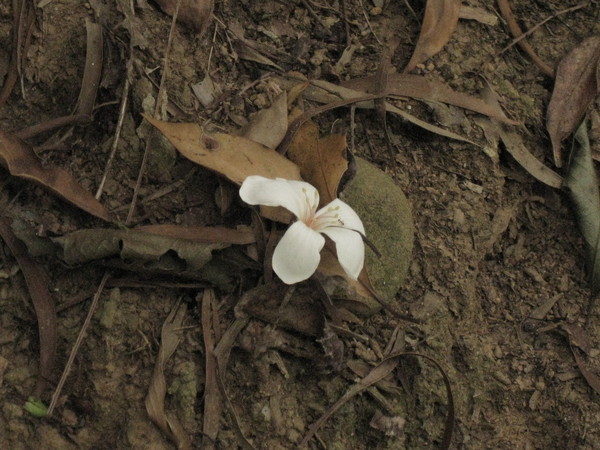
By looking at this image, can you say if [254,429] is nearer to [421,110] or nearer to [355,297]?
[355,297]

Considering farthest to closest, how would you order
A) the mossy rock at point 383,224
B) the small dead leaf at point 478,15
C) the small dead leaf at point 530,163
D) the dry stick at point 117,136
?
1. the small dead leaf at point 478,15
2. the small dead leaf at point 530,163
3. the mossy rock at point 383,224
4. the dry stick at point 117,136

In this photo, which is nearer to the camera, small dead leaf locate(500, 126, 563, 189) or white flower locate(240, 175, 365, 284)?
white flower locate(240, 175, 365, 284)

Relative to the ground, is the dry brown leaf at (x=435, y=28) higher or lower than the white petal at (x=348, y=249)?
higher

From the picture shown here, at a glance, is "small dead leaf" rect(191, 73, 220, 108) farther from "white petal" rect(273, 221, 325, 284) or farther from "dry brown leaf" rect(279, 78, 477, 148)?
"white petal" rect(273, 221, 325, 284)

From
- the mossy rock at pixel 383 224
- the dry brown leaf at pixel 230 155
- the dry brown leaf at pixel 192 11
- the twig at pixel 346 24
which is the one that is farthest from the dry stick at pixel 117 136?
the twig at pixel 346 24

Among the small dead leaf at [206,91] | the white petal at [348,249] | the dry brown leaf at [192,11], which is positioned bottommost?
the white petal at [348,249]

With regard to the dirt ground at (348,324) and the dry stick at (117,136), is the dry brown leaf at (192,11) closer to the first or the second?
the dirt ground at (348,324)

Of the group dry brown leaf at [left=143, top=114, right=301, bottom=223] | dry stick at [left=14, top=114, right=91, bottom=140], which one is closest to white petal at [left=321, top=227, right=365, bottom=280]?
dry brown leaf at [left=143, top=114, right=301, bottom=223]
